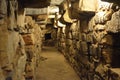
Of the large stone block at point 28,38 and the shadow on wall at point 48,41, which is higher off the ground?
the large stone block at point 28,38

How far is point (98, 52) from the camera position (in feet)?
9.68

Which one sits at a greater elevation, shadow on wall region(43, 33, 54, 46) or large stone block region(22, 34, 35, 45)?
large stone block region(22, 34, 35, 45)

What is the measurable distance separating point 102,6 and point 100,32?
1.32 feet

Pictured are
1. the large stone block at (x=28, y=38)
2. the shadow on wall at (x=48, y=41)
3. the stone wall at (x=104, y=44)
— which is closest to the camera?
the stone wall at (x=104, y=44)

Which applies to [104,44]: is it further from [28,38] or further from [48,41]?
[48,41]

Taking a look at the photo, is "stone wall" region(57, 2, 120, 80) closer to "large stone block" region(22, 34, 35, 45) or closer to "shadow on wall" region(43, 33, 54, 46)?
"large stone block" region(22, 34, 35, 45)

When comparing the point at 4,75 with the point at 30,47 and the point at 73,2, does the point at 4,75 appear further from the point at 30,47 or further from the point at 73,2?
the point at 73,2

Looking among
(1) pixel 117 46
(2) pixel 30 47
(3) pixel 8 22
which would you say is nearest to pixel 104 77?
(1) pixel 117 46

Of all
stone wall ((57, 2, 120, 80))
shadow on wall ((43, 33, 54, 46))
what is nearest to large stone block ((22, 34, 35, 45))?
stone wall ((57, 2, 120, 80))

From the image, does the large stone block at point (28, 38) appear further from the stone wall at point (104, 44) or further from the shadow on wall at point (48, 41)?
the shadow on wall at point (48, 41)

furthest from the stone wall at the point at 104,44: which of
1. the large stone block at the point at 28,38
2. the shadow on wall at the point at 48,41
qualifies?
the shadow on wall at the point at 48,41

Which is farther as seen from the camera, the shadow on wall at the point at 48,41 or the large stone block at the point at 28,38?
the shadow on wall at the point at 48,41

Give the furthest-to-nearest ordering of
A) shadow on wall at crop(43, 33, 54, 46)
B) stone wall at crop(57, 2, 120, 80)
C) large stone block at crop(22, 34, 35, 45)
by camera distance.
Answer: shadow on wall at crop(43, 33, 54, 46)
large stone block at crop(22, 34, 35, 45)
stone wall at crop(57, 2, 120, 80)

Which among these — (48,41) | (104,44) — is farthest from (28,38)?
(48,41)
